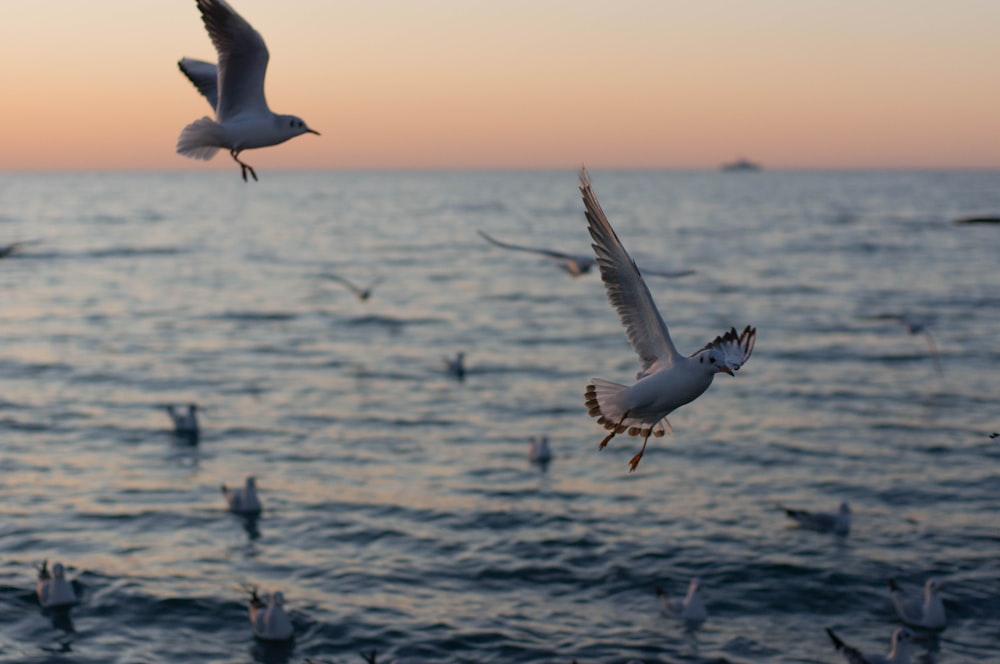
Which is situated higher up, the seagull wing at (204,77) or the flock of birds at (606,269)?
the seagull wing at (204,77)

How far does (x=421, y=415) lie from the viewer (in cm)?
2916

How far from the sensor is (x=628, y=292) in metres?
7.54

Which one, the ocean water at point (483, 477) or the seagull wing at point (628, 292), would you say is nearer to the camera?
the seagull wing at point (628, 292)

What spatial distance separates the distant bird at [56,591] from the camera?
15.9m

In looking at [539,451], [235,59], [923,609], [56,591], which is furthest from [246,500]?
[235,59]

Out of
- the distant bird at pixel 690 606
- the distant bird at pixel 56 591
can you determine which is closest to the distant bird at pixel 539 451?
the distant bird at pixel 690 606

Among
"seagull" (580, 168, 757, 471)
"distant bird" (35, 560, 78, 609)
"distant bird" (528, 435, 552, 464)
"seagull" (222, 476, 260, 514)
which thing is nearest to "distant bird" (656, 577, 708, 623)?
"distant bird" (528, 435, 552, 464)

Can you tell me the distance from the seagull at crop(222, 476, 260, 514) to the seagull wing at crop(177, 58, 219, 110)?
12568 millimetres

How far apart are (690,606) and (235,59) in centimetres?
1099

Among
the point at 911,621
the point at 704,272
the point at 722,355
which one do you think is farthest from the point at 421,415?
the point at 704,272

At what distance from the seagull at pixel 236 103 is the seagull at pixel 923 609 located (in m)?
12.2

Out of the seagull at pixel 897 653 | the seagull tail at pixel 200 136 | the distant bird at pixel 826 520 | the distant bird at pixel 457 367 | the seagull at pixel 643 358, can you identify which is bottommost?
the seagull at pixel 897 653

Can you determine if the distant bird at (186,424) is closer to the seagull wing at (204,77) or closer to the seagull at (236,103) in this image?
the seagull wing at (204,77)

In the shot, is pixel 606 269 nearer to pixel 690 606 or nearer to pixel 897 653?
pixel 897 653
